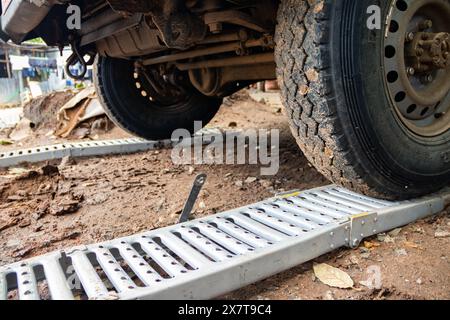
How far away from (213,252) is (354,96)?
718 millimetres

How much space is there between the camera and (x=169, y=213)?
1.83 metres

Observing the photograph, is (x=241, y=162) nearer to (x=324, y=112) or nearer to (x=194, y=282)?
(x=324, y=112)

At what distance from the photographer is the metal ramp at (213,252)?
101 cm

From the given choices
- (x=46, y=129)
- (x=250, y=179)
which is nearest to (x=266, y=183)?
(x=250, y=179)

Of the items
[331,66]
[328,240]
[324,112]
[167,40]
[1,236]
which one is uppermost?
[167,40]

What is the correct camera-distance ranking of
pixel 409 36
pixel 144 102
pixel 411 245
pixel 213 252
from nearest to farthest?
pixel 213 252 < pixel 411 245 < pixel 409 36 < pixel 144 102

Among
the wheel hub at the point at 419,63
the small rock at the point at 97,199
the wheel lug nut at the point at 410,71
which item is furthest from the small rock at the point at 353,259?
the small rock at the point at 97,199

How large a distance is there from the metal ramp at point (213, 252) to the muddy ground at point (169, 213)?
2.8 inches

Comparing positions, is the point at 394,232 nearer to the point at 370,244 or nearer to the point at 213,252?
the point at 370,244

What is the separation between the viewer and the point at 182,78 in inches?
119

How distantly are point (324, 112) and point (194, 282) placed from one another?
72cm

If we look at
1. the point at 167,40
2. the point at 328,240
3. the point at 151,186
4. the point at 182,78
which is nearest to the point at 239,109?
the point at 182,78

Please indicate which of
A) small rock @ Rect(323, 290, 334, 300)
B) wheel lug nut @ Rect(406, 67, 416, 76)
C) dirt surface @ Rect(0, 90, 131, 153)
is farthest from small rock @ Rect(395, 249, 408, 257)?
dirt surface @ Rect(0, 90, 131, 153)

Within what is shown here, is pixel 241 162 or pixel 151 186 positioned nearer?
pixel 151 186
